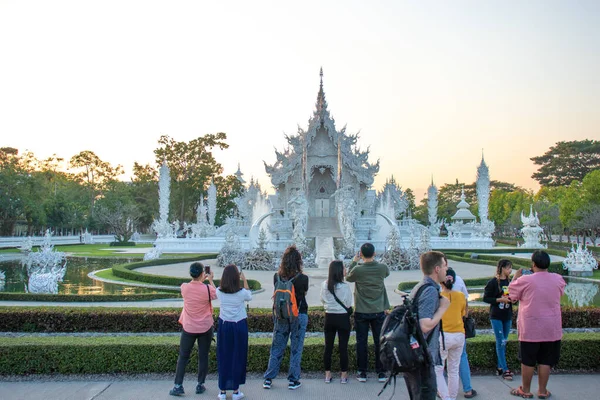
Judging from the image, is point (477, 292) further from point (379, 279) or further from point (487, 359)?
point (379, 279)

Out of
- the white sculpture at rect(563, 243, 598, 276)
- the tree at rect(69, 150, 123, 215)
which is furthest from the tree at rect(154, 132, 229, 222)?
the white sculpture at rect(563, 243, 598, 276)

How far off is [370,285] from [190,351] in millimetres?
2526

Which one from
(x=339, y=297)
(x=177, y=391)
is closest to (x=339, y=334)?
(x=339, y=297)

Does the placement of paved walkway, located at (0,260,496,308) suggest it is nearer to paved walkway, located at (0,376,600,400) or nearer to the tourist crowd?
paved walkway, located at (0,376,600,400)

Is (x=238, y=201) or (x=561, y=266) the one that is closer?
(x=561, y=266)

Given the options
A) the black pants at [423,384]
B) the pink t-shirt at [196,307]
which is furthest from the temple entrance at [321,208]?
the black pants at [423,384]

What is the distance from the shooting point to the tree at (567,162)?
65.8 m

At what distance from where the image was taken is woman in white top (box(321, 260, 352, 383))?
6250 mm

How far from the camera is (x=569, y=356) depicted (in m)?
A: 7.02

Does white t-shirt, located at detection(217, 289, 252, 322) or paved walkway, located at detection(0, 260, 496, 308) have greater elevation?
white t-shirt, located at detection(217, 289, 252, 322)

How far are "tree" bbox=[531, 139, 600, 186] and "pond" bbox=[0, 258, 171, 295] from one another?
6414 cm

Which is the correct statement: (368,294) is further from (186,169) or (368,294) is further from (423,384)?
(186,169)

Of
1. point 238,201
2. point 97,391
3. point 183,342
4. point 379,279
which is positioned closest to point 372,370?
point 379,279

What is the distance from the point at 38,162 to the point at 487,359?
6046 cm
